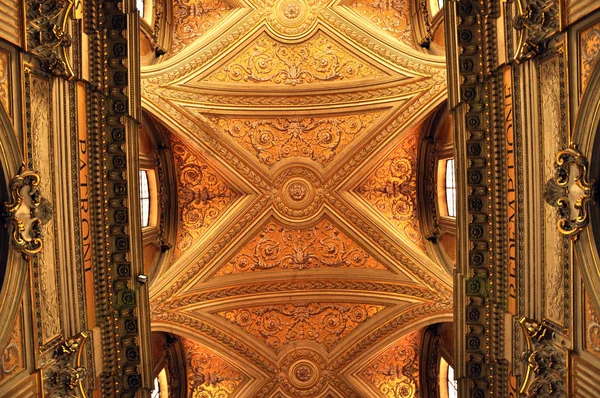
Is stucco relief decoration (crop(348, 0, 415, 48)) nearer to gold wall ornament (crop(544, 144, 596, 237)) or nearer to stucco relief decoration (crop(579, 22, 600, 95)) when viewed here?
stucco relief decoration (crop(579, 22, 600, 95))

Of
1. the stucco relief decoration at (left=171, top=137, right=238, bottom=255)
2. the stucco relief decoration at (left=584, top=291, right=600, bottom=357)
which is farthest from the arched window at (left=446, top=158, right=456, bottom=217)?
the stucco relief decoration at (left=584, top=291, right=600, bottom=357)

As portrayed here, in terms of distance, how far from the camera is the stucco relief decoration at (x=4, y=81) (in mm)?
7102

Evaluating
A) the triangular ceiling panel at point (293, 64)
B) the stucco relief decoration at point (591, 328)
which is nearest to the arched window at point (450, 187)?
the triangular ceiling panel at point (293, 64)

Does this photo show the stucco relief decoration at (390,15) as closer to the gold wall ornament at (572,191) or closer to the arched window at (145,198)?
the arched window at (145,198)

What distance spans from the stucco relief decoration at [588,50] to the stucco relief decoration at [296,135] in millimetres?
6571

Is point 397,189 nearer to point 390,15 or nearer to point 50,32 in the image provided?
point 390,15

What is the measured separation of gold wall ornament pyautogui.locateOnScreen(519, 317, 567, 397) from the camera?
789 centimetres

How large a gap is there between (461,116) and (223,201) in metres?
Answer: 6.37

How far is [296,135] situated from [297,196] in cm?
139

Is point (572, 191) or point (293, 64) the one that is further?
point (293, 64)

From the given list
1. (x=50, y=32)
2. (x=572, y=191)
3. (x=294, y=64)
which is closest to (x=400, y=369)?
(x=294, y=64)

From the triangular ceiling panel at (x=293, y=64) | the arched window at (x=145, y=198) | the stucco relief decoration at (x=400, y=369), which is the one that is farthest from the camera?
the stucco relief decoration at (x=400, y=369)

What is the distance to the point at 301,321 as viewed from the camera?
1405 centimetres

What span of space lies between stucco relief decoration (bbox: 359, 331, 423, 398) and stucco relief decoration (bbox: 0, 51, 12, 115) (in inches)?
386
